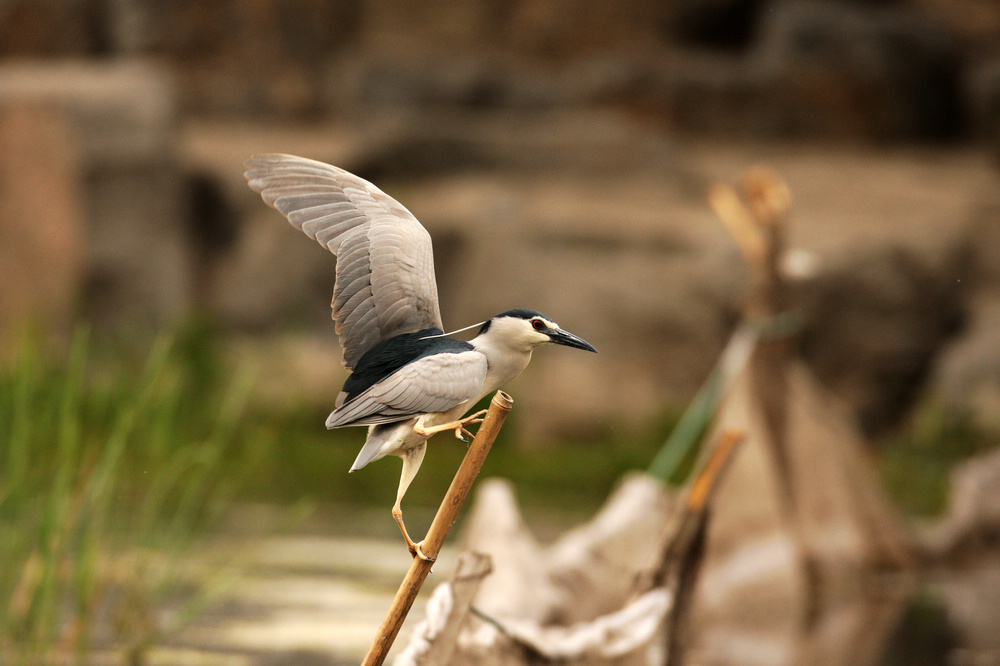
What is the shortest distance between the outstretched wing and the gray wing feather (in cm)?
6

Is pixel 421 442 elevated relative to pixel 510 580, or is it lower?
elevated

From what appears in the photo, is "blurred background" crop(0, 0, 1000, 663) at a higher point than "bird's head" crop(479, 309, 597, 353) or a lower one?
lower

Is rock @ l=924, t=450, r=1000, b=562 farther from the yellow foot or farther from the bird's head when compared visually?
the bird's head

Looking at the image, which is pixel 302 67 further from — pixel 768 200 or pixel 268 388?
pixel 768 200

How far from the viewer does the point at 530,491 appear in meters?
4.82

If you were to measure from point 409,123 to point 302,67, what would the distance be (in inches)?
55.9

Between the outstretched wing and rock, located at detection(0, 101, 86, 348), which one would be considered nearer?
the outstretched wing

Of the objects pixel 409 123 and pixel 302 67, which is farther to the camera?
pixel 302 67

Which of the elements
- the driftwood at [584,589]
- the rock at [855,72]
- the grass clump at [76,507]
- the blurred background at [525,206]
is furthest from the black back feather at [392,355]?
the rock at [855,72]

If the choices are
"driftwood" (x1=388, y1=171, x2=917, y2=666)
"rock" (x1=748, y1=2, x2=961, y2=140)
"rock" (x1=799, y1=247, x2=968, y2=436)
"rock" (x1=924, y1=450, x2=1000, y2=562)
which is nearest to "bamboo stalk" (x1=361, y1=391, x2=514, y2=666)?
"driftwood" (x1=388, y1=171, x2=917, y2=666)

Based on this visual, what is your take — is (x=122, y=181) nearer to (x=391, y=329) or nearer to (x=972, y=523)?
(x=972, y=523)

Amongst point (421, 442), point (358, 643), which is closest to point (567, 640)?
point (421, 442)

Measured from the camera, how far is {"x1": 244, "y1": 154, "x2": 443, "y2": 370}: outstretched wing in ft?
3.17

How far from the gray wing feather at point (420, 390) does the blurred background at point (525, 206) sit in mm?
2139
